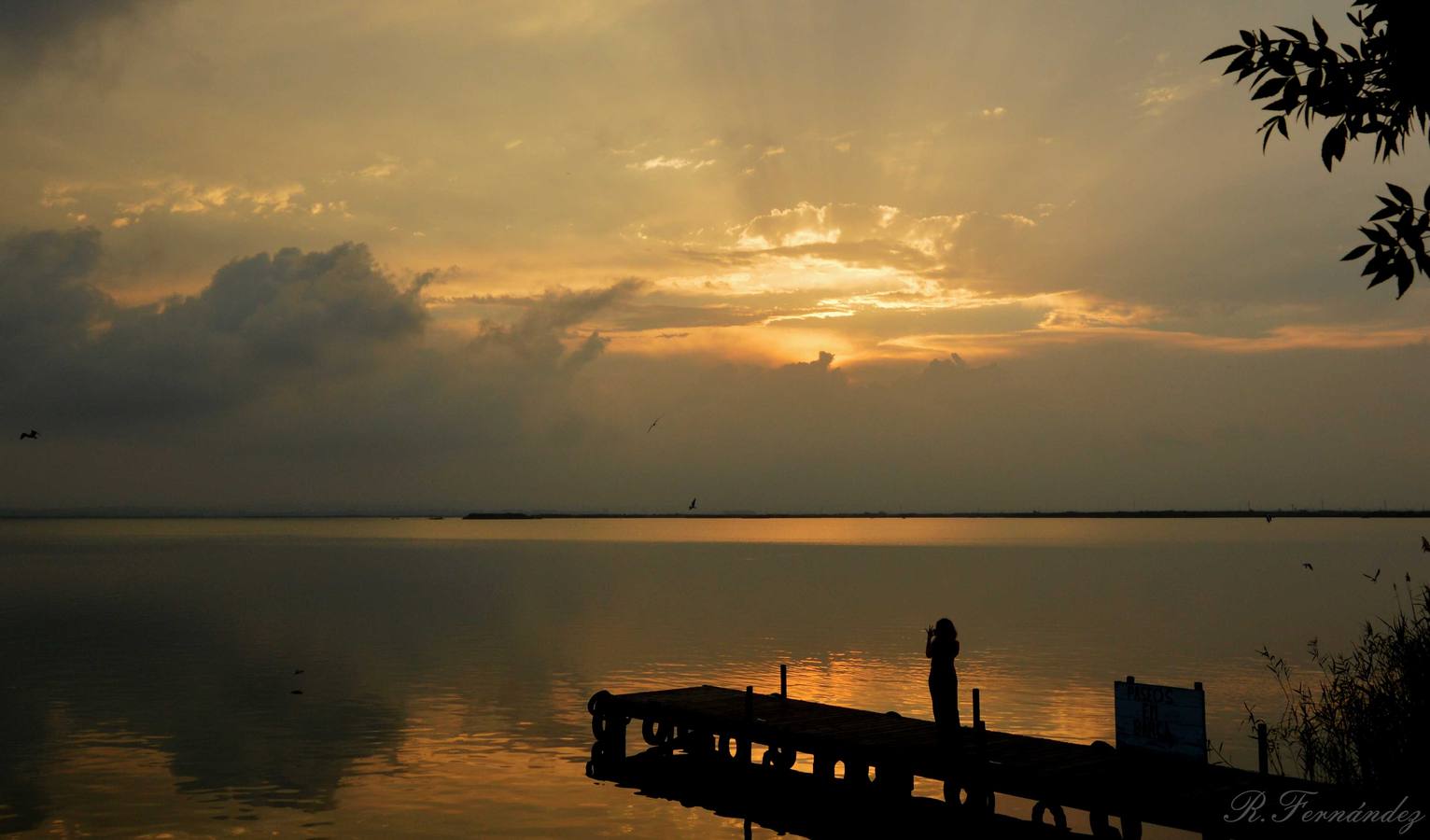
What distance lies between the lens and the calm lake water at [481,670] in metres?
25.2

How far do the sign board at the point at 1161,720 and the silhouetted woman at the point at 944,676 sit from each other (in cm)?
497

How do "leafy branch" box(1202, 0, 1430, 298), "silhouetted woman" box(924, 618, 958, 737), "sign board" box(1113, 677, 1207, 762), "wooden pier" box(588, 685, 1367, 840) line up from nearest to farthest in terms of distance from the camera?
"leafy branch" box(1202, 0, 1430, 298), "sign board" box(1113, 677, 1207, 762), "wooden pier" box(588, 685, 1367, 840), "silhouetted woman" box(924, 618, 958, 737)

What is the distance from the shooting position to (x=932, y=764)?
2108cm

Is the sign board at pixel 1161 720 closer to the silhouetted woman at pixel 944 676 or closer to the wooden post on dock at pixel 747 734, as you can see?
the silhouetted woman at pixel 944 676

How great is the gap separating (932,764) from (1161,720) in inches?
237

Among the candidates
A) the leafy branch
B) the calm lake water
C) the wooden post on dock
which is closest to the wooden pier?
the wooden post on dock

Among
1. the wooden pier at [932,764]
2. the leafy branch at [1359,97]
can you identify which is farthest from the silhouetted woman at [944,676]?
the leafy branch at [1359,97]

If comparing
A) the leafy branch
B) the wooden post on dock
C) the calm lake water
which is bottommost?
the calm lake water

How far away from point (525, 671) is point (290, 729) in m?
12.5

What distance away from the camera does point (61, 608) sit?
231 ft

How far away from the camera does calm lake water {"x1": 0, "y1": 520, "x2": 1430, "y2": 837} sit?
2516cm

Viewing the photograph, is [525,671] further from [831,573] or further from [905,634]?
[831,573]

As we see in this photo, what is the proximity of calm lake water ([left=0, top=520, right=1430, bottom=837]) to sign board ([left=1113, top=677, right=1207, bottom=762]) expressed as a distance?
10.1m

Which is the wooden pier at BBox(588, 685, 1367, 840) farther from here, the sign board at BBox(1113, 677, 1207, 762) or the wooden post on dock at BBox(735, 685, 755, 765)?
the sign board at BBox(1113, 677, 1207, 762)
